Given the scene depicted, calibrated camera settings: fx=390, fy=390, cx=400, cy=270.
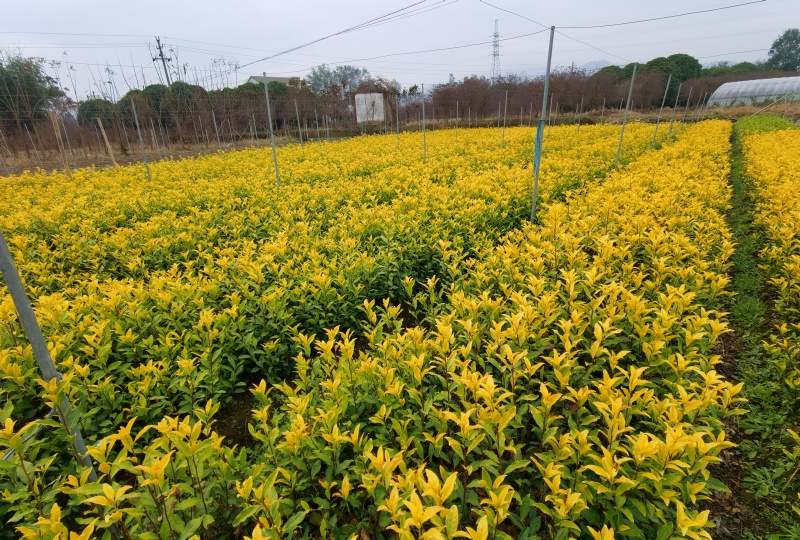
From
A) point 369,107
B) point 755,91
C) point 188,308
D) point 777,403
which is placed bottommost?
point 777,403

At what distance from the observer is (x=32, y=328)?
5.74 ft

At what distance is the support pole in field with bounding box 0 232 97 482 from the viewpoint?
167 cm

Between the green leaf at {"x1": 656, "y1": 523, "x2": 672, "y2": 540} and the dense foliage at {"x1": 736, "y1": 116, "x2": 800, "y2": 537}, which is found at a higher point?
the green leaf at {"x1": 656, "y1": 523, "x2": 672, "y2": 540}

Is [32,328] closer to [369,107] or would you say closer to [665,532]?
[665,532]

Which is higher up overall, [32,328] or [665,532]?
[32,328]

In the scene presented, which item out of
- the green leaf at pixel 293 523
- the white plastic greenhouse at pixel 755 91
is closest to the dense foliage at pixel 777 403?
the green leaf at pixel 293 523

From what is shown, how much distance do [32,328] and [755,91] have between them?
58872mm

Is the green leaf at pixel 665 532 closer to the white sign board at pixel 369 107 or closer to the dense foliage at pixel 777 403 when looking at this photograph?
the dense foliage at pixel 777 403

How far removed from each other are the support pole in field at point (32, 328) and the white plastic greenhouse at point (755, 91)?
50.2m

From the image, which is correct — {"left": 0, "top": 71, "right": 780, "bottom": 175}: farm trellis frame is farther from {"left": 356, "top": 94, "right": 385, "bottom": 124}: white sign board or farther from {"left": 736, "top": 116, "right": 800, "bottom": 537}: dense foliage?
{"left": 736, "top": 116, "right": 800, "bottom": 537}: dense foliage

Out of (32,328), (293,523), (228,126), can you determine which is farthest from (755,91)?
(32,328)

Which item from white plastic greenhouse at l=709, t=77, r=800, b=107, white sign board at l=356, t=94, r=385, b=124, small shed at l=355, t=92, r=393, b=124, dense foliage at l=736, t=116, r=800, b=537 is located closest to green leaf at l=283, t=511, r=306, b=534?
dense foliage at l=736, t=116, r=800, b=537

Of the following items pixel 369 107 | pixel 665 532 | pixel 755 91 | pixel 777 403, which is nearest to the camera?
pixel 665 532

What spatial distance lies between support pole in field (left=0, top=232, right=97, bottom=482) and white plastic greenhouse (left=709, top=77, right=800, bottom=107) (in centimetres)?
5017
